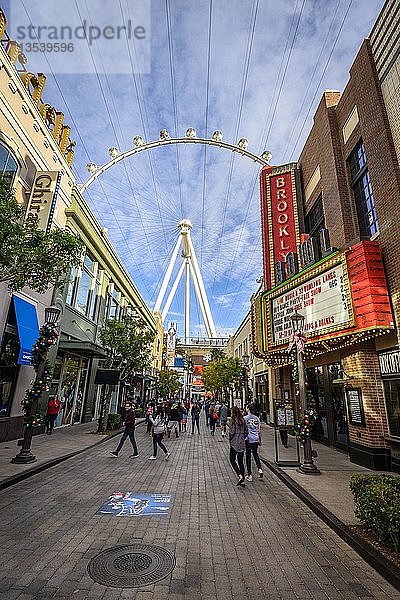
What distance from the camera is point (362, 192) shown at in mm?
13523

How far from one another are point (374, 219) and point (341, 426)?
29.0 ft

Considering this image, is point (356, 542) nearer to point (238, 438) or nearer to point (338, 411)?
point (238, 438)

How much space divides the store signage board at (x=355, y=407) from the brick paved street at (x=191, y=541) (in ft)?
13.3

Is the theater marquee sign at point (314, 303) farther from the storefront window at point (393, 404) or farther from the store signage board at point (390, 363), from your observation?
Result: the storefront window at point (393, 404)

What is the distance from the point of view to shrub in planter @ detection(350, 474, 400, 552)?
476cm

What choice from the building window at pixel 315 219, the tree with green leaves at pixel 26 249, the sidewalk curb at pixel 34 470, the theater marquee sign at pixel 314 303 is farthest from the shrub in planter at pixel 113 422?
the building window at pixel 315 219

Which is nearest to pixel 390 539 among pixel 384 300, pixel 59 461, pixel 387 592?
pixel 387 592

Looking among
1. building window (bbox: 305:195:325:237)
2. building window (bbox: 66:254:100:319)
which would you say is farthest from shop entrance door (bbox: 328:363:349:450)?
building window (bbox: 66:254:100:319)

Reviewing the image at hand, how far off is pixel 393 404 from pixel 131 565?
30.5ft

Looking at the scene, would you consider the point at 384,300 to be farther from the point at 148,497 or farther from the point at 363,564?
the point at 148,497

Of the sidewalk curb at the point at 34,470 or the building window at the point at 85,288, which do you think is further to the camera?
the building window at the point at 85,288

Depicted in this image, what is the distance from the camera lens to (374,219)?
12438mm

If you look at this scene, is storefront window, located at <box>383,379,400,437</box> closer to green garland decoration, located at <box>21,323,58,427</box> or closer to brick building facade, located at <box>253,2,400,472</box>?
brick building facade, located at <box>253,2,400,472</box>

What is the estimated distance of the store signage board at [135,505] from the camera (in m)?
6.62
